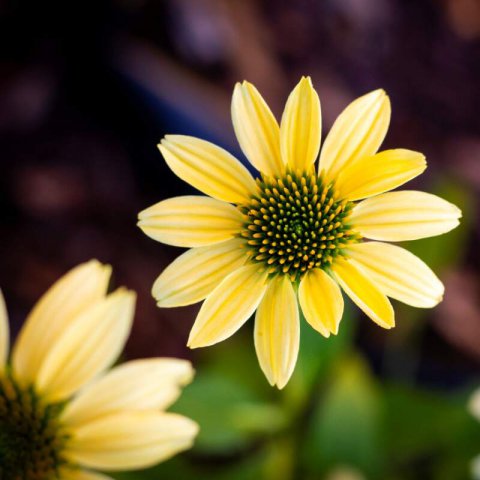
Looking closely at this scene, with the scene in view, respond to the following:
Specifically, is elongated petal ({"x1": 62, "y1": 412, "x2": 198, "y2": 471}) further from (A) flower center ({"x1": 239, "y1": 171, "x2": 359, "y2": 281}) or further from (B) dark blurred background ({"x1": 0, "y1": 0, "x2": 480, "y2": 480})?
(B) dark blurred background ({"x1": 0, "y1": 0, "x2": 480, "y2": 480})

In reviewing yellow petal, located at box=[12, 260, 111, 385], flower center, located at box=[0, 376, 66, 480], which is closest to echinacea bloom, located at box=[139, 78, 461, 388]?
yellow petal, located at box=[12, 260, 111, 385]

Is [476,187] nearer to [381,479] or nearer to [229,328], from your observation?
[381,479]

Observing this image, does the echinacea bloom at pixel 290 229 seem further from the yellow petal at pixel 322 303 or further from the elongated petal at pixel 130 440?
the elongated petal at pixel 130 440

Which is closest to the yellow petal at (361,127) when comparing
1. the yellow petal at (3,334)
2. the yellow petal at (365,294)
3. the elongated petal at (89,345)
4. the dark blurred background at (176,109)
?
the yellow petal at (365,294)

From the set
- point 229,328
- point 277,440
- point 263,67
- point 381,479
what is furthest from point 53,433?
point 263,67

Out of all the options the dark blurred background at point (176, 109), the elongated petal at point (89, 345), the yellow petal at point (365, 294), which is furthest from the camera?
the dark blurred background at point (176, 109)

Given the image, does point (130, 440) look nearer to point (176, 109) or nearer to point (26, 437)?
point (26, 437)

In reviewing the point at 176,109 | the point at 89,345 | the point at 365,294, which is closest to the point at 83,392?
the point at 89,345
